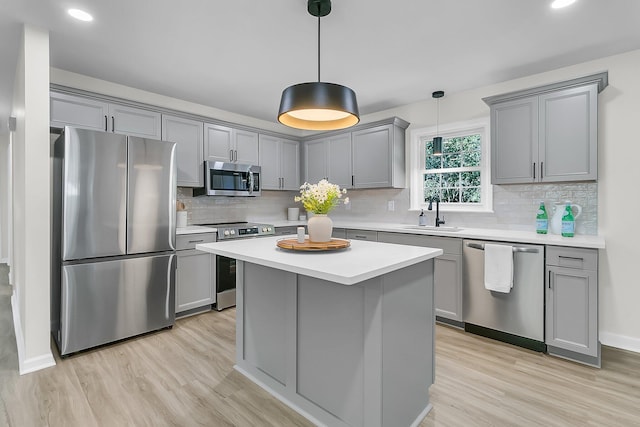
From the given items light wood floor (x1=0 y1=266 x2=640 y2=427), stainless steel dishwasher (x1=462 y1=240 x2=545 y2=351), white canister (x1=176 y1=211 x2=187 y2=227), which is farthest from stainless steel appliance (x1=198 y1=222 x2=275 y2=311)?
stainless steel dishwasher (x1=462 y1=240 x2=545 y2=351)

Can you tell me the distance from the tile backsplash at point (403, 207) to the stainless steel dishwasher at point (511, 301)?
70 cm

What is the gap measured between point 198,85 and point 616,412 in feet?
14.2

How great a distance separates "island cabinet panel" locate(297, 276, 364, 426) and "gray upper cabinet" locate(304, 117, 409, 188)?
257 cm

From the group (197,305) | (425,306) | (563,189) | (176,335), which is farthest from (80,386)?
(563,189)

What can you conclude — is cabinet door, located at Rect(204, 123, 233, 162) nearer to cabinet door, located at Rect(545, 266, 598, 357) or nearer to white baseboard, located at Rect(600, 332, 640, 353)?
cabinet door, located at Rect(545, 266, 598, 357)

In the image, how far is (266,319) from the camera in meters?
2.16

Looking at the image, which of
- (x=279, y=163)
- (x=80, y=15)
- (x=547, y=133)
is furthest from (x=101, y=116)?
(x=547, y=133)

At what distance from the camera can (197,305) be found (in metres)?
3.58

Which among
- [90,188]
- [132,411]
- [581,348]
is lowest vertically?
[132,411]

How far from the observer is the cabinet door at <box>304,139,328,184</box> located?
4.83m

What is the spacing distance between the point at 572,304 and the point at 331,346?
6.81 feet

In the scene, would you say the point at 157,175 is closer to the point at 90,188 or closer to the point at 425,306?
the point at 90,188

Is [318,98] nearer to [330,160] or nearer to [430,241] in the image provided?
[430,241]

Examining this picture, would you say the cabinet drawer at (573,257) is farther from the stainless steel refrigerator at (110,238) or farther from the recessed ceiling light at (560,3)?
the stainless steel refrigerator at (110,238)
